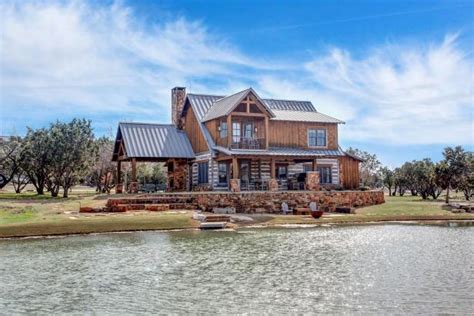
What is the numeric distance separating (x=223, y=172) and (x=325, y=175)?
889 cm

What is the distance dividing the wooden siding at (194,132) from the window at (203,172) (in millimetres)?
1129

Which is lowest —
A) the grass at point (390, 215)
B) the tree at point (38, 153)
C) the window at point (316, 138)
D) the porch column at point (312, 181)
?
the grass at point (390, 215)

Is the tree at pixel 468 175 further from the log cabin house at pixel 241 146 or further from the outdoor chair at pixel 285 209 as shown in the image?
the outdoor chair at pixel 285 209

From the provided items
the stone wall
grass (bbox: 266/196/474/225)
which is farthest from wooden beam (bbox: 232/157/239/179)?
grass (bbox: 266/196/474/225)

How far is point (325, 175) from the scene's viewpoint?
143 feet

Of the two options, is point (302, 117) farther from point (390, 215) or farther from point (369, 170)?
point (369, 170)

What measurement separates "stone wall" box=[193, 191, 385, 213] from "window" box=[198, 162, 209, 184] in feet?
23.5

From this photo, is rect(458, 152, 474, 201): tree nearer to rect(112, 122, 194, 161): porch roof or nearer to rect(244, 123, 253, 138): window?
rect(244, 123, 253, 138): window

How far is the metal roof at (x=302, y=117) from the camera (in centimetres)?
4291

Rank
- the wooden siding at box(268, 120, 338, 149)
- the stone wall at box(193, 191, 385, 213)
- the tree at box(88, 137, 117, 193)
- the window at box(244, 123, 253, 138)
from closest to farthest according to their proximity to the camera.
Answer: the stone wall at box(193, 191, 385, 213), the window at box(244, 123, 253, 138), the wooden siding at box(268, 120, 338, 149), the tree at box(88, 137, 117, 193)

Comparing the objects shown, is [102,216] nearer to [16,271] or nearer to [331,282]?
[16,271]

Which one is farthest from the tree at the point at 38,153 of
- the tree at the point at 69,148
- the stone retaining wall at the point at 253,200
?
the stone retaining wall at the point at 253,200

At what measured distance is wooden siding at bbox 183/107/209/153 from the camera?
41.7 meters

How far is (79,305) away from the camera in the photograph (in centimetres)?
1124
